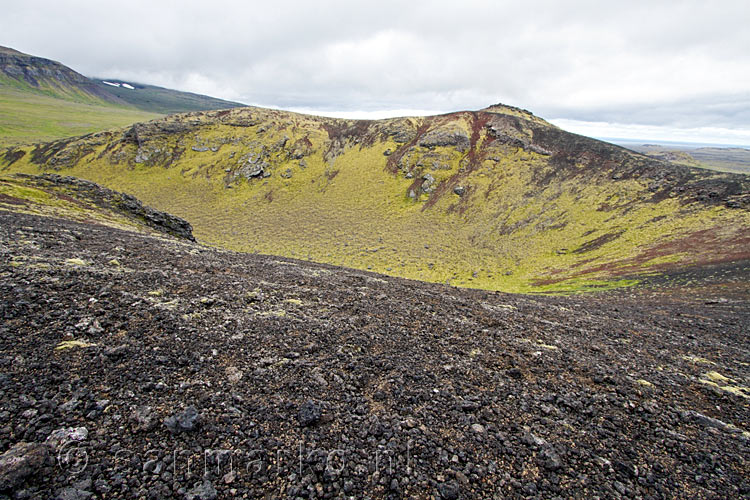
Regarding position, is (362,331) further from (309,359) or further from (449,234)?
(449,234)

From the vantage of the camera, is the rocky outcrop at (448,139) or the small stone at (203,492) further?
the rocky outcrop at (448,139)

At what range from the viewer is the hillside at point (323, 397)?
15.4 feet

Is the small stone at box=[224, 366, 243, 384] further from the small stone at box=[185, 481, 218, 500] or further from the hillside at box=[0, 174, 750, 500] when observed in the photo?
the small stone at box=[185, 481, 218, 500]

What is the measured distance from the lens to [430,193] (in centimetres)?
6319

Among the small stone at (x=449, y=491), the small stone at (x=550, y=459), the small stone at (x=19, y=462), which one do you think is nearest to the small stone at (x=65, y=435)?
the small stone at (x=19, y=462)

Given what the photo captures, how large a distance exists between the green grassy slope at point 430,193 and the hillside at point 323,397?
2210cm

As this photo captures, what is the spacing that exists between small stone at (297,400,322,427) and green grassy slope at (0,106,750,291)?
28.4 meters

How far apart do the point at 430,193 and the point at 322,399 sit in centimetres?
5978

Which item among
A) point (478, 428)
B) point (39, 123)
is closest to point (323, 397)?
point (478, 428)

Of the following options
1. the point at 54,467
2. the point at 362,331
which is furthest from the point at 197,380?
the point at 362,331

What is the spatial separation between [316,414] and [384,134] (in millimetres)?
81108

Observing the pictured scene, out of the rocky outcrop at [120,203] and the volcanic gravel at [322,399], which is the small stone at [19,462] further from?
the rocky outcrop at [120,203]

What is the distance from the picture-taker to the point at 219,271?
14.1 metres

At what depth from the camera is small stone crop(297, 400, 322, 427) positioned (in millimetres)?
5809
